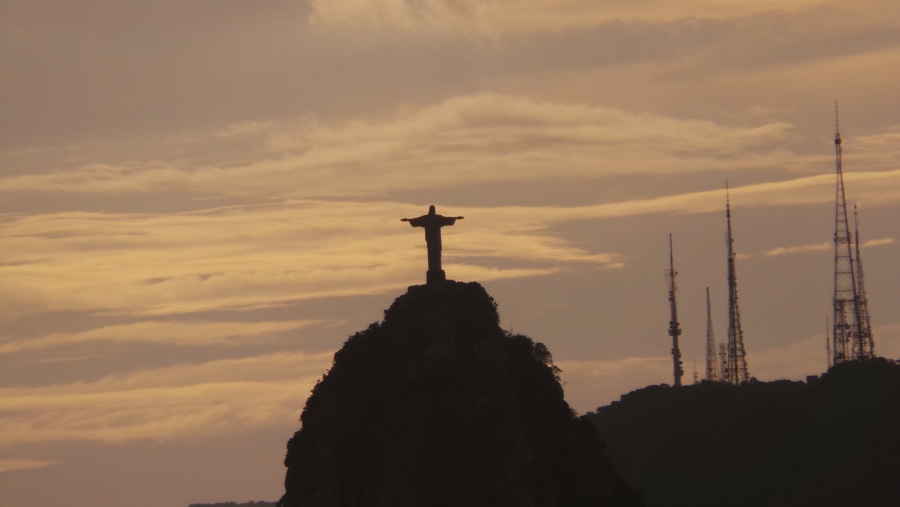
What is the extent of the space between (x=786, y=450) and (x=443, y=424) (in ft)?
289

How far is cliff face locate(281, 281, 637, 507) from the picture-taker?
9956 cm

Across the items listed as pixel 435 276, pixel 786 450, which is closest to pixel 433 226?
pixel 435 276

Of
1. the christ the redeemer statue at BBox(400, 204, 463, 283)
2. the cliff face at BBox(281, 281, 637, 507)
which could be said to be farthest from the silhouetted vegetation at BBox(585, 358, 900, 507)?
the christ the redeemer statue at BBox(400, 204, 463, 283)

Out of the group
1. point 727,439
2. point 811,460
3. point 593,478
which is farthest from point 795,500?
point 593,478

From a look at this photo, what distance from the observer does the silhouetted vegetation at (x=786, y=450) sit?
168 meters

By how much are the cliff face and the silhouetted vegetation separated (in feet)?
212

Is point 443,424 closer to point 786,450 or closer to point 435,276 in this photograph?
point 435,276

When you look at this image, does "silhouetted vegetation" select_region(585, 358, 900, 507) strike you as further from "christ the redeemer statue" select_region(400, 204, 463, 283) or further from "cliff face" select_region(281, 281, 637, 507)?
"christ the redeemer statue" select_region(400, 204, 463, 283)

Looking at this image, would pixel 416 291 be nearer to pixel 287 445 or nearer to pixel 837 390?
pixel 287 445

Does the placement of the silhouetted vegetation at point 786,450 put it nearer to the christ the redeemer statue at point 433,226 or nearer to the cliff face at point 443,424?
the cliff face at point 443,424

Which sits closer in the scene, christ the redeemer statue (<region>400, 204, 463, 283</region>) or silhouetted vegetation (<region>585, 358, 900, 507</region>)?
christ the redeemer statue (<region>400, 204, 463, 283</region>)

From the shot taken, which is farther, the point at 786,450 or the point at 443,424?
the point at 786,450

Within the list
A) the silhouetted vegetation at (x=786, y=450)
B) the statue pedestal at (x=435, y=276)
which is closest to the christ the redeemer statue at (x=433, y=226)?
the statue pedestal at (x=435, y=276)

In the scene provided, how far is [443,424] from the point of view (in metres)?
101
